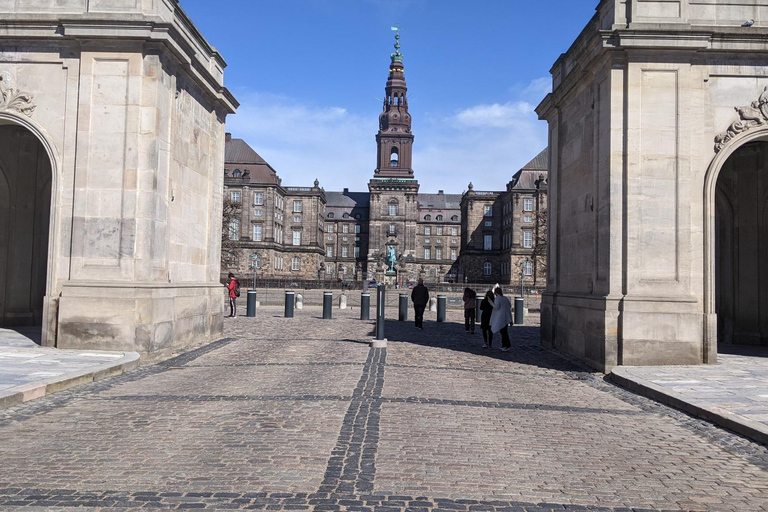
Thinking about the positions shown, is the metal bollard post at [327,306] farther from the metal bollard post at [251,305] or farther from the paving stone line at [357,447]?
the paving stone line at [357,447]

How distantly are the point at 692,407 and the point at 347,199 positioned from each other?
107m

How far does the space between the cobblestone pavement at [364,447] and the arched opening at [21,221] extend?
757 centimetres

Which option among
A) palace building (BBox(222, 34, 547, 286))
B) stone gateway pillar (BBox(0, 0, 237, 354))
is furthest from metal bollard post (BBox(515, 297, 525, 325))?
palace building (BBox(222, 34, 547, 286))

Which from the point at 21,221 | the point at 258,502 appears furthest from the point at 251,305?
the point at 258,502

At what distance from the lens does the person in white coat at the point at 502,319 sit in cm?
1427

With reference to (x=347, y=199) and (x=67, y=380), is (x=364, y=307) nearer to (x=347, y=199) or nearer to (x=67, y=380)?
(x=67, y=380)

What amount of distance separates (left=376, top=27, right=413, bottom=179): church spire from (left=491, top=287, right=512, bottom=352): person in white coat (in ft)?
288

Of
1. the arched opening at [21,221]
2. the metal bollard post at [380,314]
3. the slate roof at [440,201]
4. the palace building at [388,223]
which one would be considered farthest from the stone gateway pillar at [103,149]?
the slate roof at [440,201]

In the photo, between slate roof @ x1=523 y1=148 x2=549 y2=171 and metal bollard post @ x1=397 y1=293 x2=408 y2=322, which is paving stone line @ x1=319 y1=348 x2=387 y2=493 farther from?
slate roof @ x1=523 y1=148 x2=549 y2=171

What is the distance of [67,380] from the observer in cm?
827

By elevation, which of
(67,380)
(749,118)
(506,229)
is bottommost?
(67,380)

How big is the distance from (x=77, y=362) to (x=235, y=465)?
5.93 meters

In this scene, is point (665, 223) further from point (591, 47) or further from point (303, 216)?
point (303, 216)

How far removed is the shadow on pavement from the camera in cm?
1241
